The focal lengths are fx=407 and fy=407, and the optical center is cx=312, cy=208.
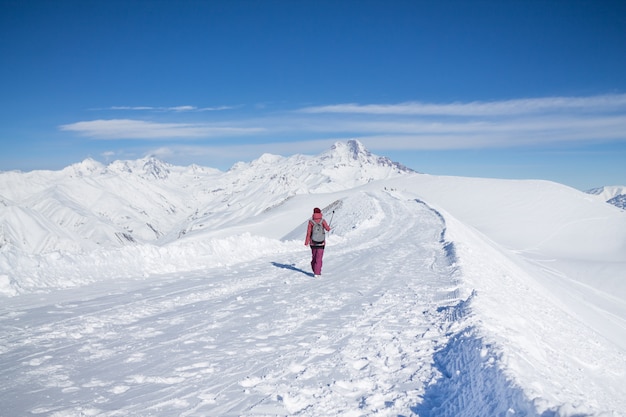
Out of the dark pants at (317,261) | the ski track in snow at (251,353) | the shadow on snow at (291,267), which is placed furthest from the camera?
the shadow on snow at (291,267)

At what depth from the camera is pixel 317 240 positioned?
13.8 metres

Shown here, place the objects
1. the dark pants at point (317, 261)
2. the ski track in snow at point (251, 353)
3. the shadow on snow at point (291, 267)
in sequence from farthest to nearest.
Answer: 1. the shadow on snow at point (291, 267)
2. the dark pants at point (317, 261)
3. the ski track in snow at point (251, 353)

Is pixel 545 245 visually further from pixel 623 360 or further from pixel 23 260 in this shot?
pixel 23 260

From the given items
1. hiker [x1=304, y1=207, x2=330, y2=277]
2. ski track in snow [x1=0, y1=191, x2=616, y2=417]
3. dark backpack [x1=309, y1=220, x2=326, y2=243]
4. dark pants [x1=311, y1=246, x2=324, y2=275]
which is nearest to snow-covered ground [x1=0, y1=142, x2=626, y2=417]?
ski track in snow [x1=0, y1=191, x2=616, y2=417]

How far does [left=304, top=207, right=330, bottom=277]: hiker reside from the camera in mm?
13230

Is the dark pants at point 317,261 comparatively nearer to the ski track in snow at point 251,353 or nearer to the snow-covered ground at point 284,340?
the snow-covered ground at point 284,340

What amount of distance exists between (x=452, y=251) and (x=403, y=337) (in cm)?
1068

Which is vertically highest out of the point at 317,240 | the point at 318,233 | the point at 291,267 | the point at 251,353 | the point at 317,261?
the point at 318,233

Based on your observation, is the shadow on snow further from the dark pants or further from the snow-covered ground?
the dark pants

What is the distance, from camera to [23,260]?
1091 cm

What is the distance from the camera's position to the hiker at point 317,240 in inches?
521

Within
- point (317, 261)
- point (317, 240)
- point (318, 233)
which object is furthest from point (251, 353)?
point (318, 233)

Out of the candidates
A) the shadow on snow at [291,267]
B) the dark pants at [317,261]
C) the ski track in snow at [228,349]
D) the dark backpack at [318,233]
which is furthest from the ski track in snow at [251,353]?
the dark backpack at [318,233]

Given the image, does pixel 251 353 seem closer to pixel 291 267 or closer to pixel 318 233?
pixel 318 233
